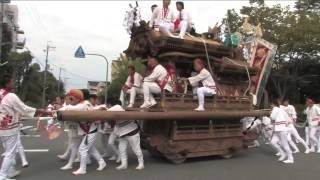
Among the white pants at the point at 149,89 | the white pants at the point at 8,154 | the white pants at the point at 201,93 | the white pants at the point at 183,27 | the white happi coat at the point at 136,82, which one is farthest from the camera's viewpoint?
the white pants at the point at 183,27

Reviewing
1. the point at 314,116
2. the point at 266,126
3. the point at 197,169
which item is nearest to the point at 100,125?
the point at 197,169

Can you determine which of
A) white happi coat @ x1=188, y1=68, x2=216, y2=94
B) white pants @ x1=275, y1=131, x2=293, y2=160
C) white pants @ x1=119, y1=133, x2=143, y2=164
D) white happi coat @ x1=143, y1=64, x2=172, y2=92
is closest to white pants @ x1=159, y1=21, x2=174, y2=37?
white happi coat @ x1=143, y1=64, x2=172, y2=92

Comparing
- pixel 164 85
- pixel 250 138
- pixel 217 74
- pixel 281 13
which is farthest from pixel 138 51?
pixel 281 13

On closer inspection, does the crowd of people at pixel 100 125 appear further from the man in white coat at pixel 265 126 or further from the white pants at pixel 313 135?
the white pants at pixel 313 135

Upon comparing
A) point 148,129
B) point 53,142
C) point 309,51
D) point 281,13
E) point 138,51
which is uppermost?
point 281,13

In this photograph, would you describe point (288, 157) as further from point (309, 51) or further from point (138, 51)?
point (309, 51)

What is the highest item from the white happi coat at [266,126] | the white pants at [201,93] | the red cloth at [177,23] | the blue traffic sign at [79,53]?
the blue traffic sign at [79,53]

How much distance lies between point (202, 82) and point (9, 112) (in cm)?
497

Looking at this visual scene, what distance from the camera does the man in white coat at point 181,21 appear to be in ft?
38.7

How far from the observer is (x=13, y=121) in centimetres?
856

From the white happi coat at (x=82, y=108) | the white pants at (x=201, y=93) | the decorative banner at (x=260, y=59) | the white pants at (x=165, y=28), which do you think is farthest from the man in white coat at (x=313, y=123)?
the white happi coat at (x=82, y=108)

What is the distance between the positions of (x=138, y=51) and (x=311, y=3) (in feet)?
99.7

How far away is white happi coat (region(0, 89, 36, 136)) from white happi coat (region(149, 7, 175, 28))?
169 inches

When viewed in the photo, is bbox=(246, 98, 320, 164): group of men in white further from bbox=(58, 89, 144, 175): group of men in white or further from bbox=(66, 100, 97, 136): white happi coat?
bbox=(66, 100, 97, 136): white happi coat
